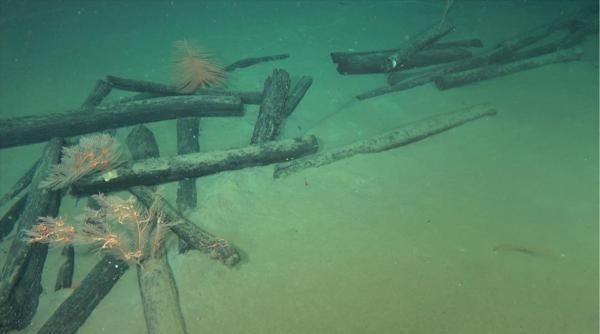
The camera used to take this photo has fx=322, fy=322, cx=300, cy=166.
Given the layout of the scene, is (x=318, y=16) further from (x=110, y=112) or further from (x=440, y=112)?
(x=110, y=112)

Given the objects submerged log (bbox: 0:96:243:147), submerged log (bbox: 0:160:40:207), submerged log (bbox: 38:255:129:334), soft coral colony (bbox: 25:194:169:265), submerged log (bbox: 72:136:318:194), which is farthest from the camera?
submerged log (bbox: 0:96:243:147)

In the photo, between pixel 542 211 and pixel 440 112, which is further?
pixel 440 112

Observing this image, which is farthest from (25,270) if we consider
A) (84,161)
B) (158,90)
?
(158,90)

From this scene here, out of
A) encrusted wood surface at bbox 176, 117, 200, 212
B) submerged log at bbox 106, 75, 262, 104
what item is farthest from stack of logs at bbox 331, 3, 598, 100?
encrusted wood surface at bbox 176, 117, 200, 212

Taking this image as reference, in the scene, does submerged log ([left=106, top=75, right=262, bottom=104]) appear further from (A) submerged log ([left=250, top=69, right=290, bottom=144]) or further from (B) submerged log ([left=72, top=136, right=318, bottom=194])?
(B) submerged log ([left=72, top=136, right=318, bottom=194])

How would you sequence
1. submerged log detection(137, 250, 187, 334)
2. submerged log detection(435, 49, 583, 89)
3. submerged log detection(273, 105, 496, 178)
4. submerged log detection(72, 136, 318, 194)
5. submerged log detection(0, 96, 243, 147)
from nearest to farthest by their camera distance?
1. submerged log detection(137, 250, 187, 334)
2. submerged log detection(72, 136, 318, 194)
3. submerged log detection(273, 105, 496, 178)
4. submerged log detection(0, 96, 243, 147)
5. submerged log detection(435, 49, 583, 89)

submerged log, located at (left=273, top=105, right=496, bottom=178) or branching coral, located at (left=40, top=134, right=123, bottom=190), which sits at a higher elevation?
branching coral, located at (left=40, top=134, right=123, bottom=190)

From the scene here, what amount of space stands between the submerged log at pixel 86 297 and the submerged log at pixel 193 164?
92cm

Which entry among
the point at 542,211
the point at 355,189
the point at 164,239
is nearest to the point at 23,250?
the point at 164,239

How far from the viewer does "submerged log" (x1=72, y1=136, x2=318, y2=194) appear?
3.99m

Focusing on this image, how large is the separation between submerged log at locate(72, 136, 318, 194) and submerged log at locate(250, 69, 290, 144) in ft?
1.55

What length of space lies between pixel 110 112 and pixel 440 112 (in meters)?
5.83

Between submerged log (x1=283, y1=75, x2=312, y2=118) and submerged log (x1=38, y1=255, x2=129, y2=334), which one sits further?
submerged log (x1=283, y1=75, x2=312, y2=118)

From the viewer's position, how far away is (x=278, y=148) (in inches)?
183
